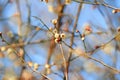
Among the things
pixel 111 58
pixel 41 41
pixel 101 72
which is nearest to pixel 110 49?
pixel 111 58

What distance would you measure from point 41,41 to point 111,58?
0.78 meters

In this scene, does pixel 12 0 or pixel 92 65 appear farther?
pixel 12 0

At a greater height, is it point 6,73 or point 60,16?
point 60,16

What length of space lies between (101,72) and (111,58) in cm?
35

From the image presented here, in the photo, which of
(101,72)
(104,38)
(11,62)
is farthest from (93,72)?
(11,62)

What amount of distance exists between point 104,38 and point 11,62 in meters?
1.22

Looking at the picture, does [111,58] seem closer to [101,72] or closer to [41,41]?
[101,72]

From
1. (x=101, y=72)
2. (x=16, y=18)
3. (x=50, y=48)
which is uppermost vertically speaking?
(x=16, y=18)

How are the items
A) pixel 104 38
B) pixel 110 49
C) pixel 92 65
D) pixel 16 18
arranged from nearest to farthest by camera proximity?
1. pixel 104 38
2. pixel 110 49
3. pixel 92 65
4. pixel 16 18

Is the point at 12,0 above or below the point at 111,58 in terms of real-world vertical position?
above

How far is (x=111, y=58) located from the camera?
3.89 metres

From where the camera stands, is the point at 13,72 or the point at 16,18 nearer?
the point at 13,72

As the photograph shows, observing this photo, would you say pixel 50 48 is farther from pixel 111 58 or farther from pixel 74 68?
Answer: pixel 111 58

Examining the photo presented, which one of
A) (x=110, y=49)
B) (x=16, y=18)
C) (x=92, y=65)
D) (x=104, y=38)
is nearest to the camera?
(x=104, y=38)
